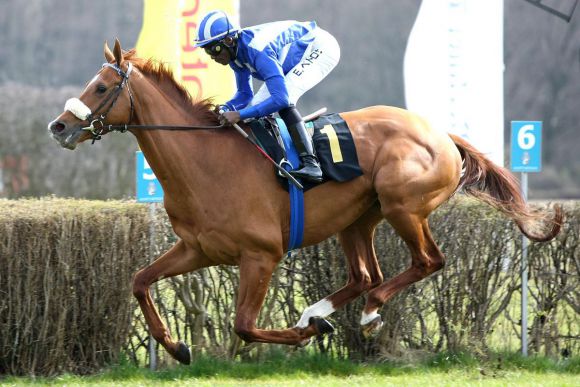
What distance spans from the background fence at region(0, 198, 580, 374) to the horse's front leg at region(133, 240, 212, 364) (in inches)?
30.2

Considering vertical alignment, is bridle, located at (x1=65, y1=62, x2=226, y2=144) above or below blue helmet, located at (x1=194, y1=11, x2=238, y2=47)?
below

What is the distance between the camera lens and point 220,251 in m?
5.59

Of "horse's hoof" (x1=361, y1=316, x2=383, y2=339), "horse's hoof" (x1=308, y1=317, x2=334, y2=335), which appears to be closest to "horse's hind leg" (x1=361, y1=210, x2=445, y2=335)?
"horse's hoof" (x1=361, y1=316, x2=383, y2=339)

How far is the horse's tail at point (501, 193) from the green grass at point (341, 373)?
923mm

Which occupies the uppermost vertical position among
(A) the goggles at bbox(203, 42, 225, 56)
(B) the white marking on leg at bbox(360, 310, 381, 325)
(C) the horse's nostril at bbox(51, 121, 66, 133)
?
(A) the goggles at bbox(203, 42, 225, 56)

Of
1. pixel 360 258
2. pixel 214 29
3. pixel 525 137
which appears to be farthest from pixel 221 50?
pixel 525 137

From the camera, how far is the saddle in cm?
571

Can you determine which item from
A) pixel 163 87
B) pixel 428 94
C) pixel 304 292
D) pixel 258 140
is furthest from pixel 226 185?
pixel 428 94

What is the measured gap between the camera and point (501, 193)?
6516 mm

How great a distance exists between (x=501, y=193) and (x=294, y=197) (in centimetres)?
157

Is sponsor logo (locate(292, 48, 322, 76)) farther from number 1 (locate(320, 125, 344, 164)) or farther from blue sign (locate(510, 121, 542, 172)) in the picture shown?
blue sign (locate(510, 121, 542, 172))

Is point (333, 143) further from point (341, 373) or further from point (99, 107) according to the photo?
Answer: point (341, 373)

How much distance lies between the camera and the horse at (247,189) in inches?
219

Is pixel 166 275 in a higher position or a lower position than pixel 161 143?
lower
